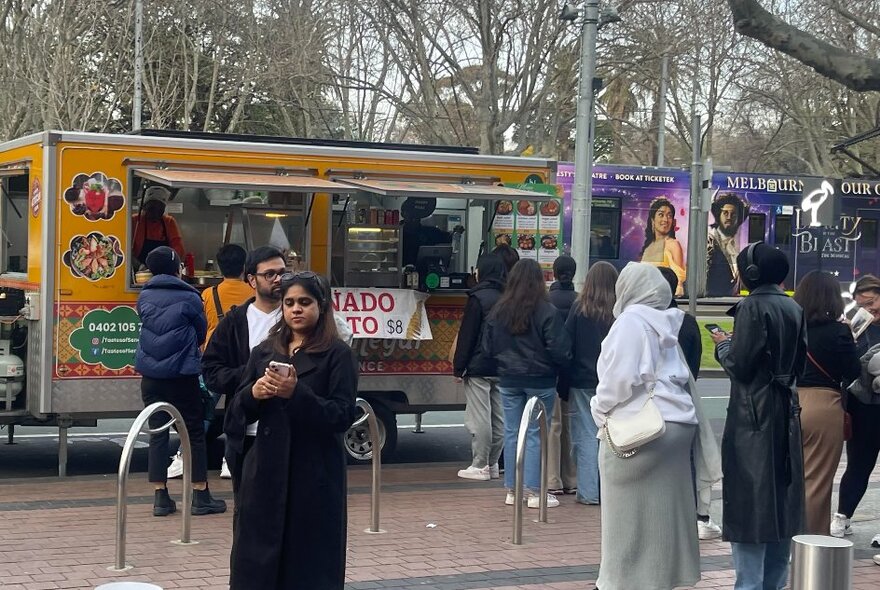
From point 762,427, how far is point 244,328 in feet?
8.68

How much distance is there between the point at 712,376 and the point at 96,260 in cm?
1237

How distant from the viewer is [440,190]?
10719mm

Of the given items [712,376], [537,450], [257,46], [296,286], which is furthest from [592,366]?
[257,46]

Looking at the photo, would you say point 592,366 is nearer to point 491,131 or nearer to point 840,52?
point 840,52

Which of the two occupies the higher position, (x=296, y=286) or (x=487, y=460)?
(x=296, y=286)

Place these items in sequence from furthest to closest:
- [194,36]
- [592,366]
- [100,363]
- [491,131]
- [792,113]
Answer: [792,113] → [194,36] → [491,131] → [100,363] → [592,366]

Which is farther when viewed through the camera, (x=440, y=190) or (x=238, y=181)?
(x=440, y=190)

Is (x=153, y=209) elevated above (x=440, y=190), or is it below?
below

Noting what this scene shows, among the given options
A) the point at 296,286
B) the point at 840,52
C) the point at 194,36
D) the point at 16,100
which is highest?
the point at 194,36

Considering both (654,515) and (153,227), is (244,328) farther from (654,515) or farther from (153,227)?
(153,227)

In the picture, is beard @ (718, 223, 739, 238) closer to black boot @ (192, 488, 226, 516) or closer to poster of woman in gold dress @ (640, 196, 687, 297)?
poster of woman in gold dress @ (640, 196, 687, 297)

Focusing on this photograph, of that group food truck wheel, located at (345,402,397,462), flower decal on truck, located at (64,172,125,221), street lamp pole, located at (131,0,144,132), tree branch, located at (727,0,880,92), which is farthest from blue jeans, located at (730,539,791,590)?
street lamp pole, located at (131,0,144,132)

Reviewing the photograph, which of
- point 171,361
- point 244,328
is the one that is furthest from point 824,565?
point 171,361

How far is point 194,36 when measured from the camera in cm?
3000
